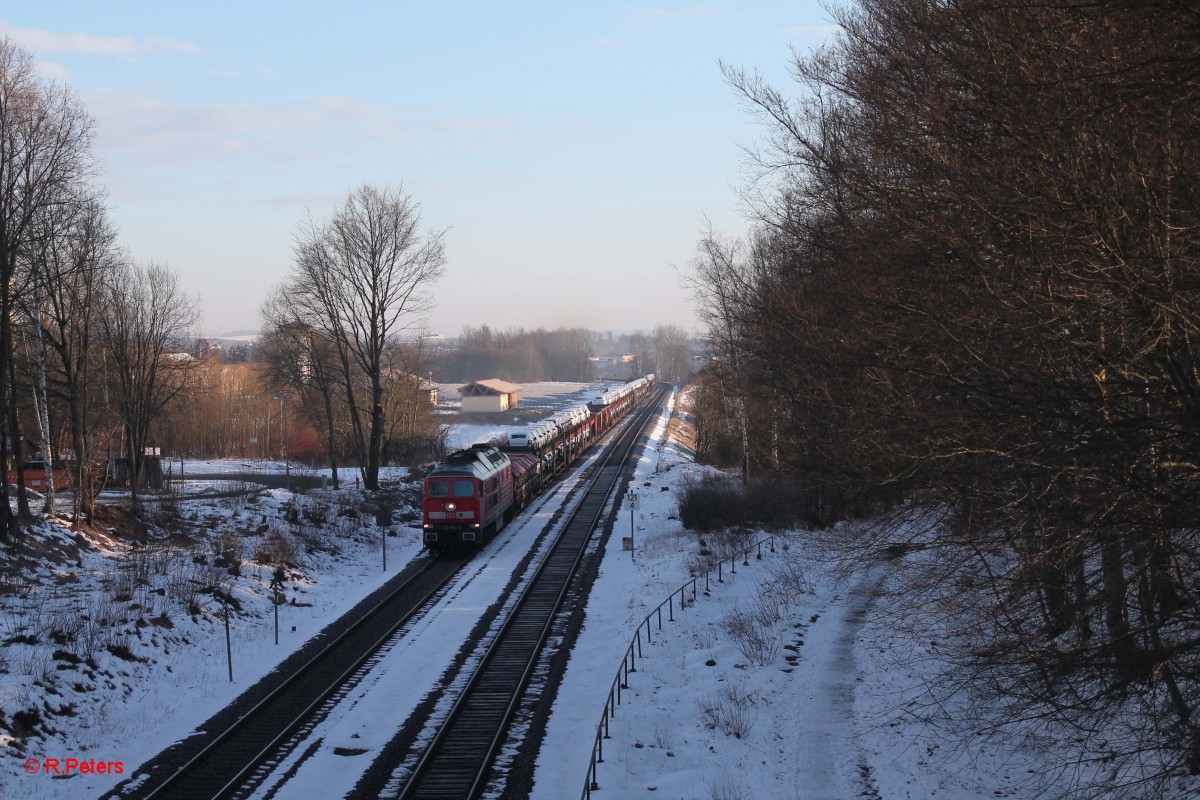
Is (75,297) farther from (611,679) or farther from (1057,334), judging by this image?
(1057,334)

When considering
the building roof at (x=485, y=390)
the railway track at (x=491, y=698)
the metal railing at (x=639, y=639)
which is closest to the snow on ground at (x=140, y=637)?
the railway track at (x=491, y=698)

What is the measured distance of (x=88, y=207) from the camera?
2383cm

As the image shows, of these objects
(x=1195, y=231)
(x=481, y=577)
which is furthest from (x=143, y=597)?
(x=1195, y=231)

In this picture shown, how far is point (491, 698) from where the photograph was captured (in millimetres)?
13492

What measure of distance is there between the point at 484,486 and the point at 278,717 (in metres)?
13.7

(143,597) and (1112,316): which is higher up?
(1112,316)

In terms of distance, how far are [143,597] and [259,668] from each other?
3.30m

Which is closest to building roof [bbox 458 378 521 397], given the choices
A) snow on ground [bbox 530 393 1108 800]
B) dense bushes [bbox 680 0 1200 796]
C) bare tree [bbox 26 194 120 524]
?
bare tree [bbox 26 194 120 524]

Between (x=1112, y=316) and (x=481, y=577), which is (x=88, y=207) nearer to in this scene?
(x=481, y=577)

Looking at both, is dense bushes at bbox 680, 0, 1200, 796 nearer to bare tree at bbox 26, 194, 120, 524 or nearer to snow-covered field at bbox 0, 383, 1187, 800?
snow-covered field at bbox 0, 383, 1187, 800

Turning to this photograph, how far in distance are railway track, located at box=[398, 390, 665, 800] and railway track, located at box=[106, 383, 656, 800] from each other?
6.45 feet

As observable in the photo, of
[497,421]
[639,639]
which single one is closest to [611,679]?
[639,639]

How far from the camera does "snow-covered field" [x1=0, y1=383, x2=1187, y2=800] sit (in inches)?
412

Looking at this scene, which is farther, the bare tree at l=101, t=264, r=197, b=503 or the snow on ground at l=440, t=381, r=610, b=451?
the snow on ground at l=440, t=381, r=610, b=451
